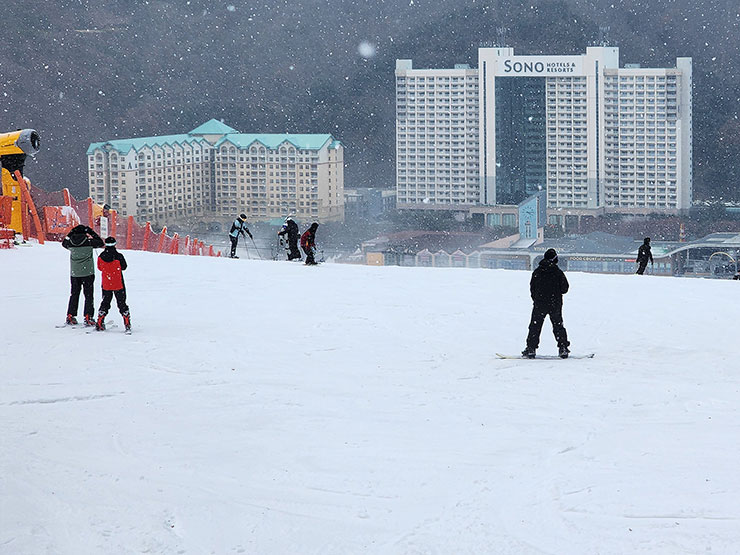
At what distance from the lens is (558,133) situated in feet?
313

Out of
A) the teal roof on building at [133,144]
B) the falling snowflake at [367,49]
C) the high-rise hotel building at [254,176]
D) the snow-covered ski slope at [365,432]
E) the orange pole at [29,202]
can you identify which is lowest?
the snow-covered ski slope at [365,432]

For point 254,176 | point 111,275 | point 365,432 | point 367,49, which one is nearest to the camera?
point 365,432

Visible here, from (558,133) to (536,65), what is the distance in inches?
242

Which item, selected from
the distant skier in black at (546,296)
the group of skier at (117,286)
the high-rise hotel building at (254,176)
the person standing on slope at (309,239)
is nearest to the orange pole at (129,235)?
the person standing on slope at (309,239)

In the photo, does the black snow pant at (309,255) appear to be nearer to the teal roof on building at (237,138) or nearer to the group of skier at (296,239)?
the group of skier at (296,239)

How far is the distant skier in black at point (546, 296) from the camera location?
851cm

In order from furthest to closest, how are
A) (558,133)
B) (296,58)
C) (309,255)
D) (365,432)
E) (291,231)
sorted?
1. (296,58)
2. (558,133)
3. (291,231)
4. (309,255)
5. (365,432)

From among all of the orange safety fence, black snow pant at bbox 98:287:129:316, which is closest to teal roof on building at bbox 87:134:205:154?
the orange safety fence

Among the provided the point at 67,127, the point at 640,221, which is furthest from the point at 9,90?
the point at 640,221

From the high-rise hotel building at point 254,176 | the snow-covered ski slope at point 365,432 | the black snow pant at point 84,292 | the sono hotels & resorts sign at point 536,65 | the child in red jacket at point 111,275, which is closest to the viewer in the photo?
the snow-covered ski slope at point 365,432

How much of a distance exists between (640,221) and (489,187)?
43.2ft

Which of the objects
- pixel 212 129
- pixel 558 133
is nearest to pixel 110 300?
pixel 558 133

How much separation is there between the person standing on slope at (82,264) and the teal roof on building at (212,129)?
8913 centimetres

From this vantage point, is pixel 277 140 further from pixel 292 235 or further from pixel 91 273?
pixel 91 273
